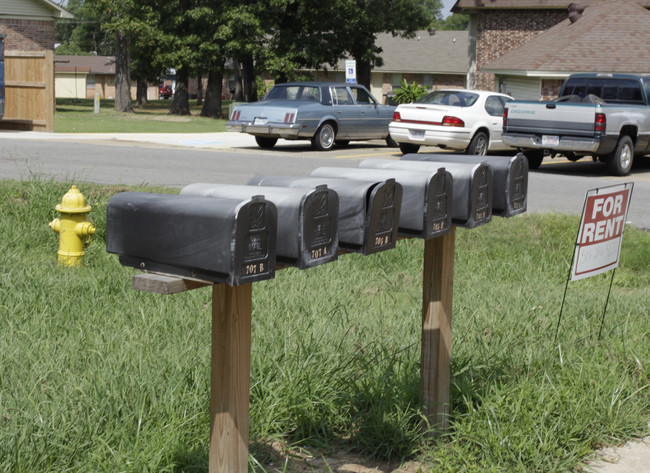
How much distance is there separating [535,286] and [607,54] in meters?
24.8

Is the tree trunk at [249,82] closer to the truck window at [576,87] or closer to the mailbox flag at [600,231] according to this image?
the truck window at [576,87]

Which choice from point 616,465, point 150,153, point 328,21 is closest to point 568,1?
point 328,21

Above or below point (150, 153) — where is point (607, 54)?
above

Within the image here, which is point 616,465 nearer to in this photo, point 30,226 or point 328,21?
point 30,226

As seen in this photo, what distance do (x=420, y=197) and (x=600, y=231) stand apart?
1984mm

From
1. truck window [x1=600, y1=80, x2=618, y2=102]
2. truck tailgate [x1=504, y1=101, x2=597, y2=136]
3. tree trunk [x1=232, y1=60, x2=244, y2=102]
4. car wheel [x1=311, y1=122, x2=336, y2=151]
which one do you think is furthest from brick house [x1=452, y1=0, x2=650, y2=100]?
tree trunk [x1=232, y1=60, x2=244, y2=102]

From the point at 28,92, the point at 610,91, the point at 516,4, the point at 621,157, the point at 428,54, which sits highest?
the point at 516,4

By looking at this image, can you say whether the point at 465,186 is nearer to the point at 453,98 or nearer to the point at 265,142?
the point at 453,98

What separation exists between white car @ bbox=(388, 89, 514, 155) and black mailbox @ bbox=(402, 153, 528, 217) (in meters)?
13.8

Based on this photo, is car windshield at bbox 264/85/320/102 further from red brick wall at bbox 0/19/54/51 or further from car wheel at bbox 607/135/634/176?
red brick wall at bbox 0/19/54/51

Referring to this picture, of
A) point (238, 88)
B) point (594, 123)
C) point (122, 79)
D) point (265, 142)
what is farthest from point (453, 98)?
point (238, 88)

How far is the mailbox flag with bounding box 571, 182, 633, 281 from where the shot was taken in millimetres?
5121

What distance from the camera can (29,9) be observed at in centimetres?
3048

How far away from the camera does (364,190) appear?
338 cm
